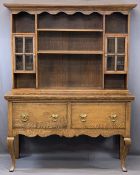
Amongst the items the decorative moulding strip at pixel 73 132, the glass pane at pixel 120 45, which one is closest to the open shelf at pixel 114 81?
the glass pane at pixel 120 45

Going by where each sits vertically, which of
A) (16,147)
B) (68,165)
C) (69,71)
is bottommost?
(68,165)

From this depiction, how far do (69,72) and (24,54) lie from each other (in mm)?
509

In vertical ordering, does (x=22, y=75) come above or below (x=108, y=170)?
above

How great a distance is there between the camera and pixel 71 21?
342cm

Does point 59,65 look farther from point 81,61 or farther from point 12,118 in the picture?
point 12,118

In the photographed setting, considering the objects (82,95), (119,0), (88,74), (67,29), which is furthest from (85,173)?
(119,0)

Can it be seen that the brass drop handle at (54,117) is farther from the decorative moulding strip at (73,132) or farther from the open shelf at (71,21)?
the open shelf at (71,21)

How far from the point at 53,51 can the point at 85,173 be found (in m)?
1.21

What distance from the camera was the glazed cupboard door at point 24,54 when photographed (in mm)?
3303

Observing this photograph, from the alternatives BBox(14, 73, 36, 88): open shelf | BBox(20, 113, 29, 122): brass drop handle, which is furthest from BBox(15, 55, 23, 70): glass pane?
BBox(20, 113, 29, 122): brass drop handle

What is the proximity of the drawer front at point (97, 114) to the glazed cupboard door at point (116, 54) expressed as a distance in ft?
1.46

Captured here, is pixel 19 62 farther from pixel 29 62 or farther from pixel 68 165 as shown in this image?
pixel 68 165

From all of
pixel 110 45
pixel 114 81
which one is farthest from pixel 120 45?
pixel 114 81

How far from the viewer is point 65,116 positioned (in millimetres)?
3016
